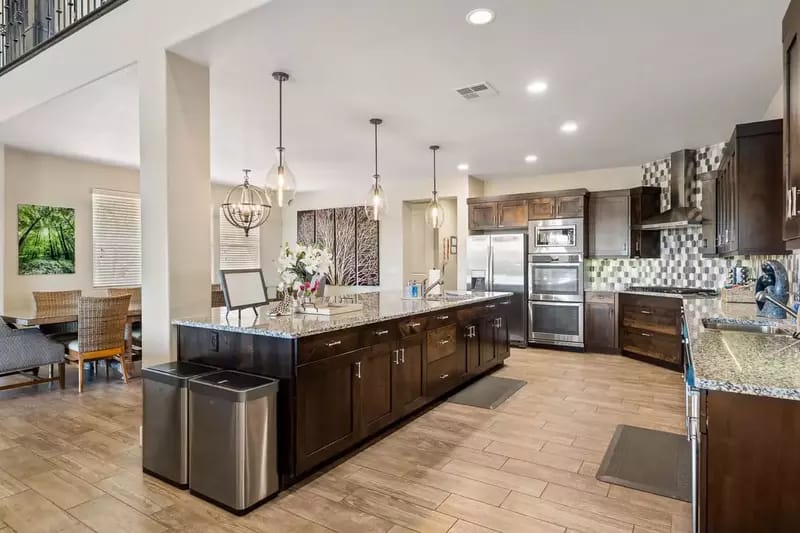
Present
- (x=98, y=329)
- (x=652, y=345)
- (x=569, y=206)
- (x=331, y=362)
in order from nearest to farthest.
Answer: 1. (x=331, y=362)
2. (x=98, y=329)
3. (x=652, y=345)
4. (x=569, y=206)

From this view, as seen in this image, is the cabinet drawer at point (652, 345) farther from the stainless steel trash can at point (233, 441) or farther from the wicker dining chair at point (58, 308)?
the wicker dining chair at point (58, 308)

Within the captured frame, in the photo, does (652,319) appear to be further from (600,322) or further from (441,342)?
(441,342)

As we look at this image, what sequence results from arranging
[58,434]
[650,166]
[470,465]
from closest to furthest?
[470,465], [58,434], [650,166]

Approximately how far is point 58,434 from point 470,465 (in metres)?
3.10

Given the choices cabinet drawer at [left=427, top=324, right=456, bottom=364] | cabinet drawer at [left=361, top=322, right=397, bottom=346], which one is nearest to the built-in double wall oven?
cabinet drawer at [left=427, top=324, right=456, bottom=364]

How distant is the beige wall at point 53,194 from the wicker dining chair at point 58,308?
1.15 ft

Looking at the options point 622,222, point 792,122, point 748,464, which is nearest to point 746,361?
point 748,464

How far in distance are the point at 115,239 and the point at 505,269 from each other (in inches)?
231

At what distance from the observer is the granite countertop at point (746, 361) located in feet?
4.67

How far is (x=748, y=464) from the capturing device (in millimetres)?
1439

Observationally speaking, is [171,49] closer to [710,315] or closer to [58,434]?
[58,434]

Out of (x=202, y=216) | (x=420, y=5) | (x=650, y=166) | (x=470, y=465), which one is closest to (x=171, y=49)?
(x=202, y=216)

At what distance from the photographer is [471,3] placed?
256cm

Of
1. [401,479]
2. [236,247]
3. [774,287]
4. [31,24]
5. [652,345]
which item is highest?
[31,24]
